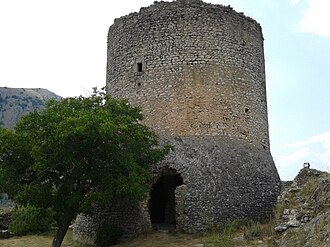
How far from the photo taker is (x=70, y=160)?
438 inches

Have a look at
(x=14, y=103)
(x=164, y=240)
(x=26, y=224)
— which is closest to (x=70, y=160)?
(x=164, y=240)

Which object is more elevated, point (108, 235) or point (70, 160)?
point (70, 160)

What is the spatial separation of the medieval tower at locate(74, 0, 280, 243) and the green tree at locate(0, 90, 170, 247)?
7.01 feet

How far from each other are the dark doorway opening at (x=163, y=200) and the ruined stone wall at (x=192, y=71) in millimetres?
2651

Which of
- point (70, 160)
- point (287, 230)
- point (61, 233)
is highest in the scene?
point (70, 160)

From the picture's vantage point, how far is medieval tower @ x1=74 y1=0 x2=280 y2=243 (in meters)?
13.7

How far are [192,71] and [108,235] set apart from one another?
598 cm

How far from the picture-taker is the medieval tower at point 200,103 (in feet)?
45.0

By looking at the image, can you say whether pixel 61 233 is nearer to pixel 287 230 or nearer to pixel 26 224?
pixel 287 230

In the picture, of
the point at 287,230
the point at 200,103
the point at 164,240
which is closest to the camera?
the point at 287,230

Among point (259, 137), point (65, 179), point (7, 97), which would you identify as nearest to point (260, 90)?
point (259, 137)

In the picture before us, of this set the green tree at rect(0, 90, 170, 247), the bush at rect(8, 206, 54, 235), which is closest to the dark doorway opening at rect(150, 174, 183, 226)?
the green tree at rect(0, 90, 170, 247)

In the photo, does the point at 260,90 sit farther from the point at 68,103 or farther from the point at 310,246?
the point at 310,246

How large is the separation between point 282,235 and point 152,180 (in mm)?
4780
